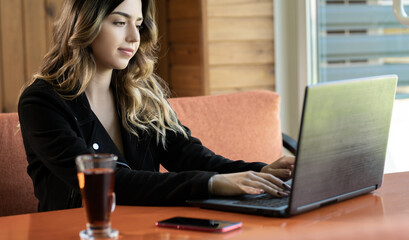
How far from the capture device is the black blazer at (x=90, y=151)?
4.97 feet

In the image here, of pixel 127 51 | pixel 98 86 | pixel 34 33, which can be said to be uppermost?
pixel 34 33

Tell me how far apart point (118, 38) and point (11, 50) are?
1.69 meters

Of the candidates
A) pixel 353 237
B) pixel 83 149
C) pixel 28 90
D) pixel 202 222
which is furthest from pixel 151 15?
pixel 353 237

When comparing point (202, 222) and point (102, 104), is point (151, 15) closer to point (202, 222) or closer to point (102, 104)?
point (102, 104)

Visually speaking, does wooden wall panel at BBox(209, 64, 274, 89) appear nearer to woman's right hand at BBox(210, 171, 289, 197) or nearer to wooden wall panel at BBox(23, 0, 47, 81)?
wooden wall panel at BBox(23, 0, 47, 81)

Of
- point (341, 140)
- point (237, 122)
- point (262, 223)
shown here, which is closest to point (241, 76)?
point (237, 122)

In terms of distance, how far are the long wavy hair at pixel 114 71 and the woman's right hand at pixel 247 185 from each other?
2.06 feet

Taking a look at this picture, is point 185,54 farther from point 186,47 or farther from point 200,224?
point 200,224

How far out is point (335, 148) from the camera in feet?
4.33

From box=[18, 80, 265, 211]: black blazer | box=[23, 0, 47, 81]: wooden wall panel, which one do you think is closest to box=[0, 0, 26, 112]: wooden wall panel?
box=[23, 0, 47, 81]: wooden wall panel

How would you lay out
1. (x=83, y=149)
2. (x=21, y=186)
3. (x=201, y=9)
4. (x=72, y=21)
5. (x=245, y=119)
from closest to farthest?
(x=83, y=149)
(x=72, y=21)
(x=21, y=186)
(x=245, y=119)
(x=201, y=9)

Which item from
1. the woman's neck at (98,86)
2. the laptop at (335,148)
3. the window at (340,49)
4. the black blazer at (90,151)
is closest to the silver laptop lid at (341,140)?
the laptop at (335,148)

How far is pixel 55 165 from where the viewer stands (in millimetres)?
1684

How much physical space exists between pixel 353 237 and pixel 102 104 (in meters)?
1.12
